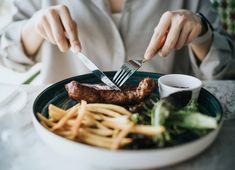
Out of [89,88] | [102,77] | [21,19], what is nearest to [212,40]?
[102,77]

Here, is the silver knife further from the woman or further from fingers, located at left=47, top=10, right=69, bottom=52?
the woman

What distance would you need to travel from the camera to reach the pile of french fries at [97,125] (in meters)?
0.70

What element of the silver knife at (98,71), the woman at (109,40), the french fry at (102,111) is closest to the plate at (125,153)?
the french fry at (102,111)

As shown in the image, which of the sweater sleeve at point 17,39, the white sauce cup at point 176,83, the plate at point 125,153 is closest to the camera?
the plate at point 125,153

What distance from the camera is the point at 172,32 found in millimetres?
1034

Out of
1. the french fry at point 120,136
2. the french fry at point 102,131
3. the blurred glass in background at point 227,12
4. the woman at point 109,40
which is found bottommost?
the blurred glass in background at point 227,12

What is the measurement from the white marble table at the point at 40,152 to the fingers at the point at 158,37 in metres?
0.27

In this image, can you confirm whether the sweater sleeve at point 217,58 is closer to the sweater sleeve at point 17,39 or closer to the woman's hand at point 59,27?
the woman's hand at point 59,27

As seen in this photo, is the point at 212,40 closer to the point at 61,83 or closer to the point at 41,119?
the point at 61,83

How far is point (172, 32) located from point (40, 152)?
0.53 meters

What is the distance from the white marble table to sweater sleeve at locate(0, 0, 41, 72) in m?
0.45

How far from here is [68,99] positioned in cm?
96

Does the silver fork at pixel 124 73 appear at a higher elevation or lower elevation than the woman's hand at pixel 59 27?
lower

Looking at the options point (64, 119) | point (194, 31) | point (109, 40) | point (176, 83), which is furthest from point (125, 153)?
point (109, 40)
